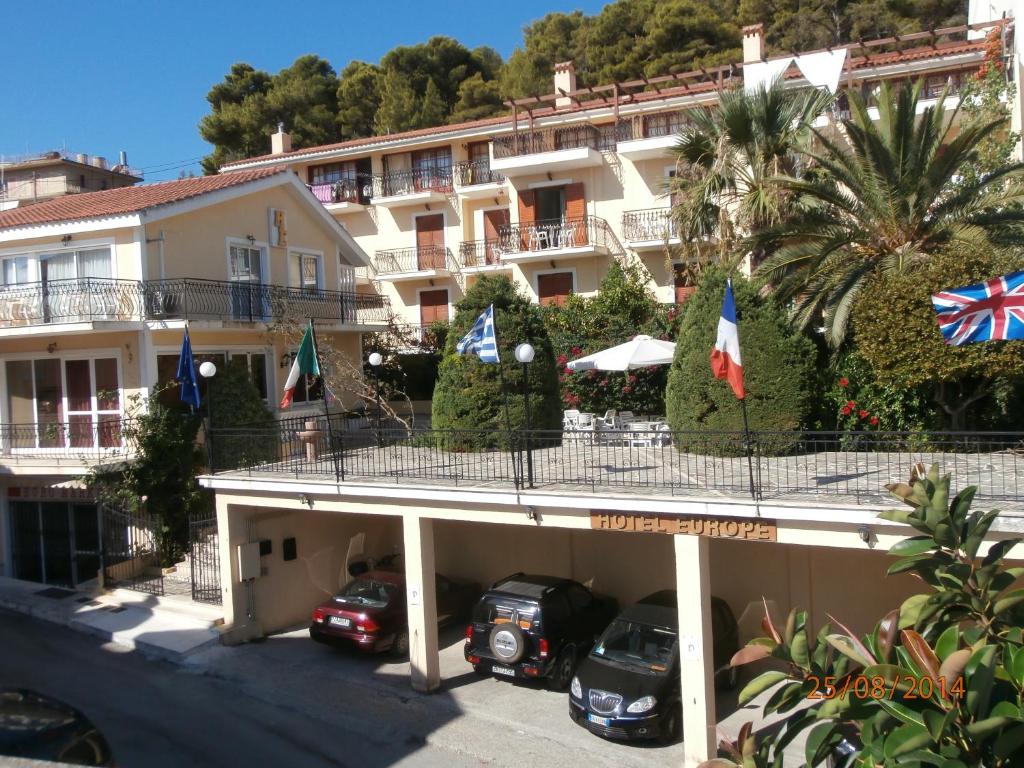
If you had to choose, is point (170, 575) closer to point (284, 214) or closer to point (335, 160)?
point (284, 214)

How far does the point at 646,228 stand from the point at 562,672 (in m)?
17.9

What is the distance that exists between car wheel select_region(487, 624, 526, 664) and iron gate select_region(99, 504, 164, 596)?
9577 mm

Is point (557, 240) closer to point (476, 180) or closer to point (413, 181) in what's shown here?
point (476, 180)

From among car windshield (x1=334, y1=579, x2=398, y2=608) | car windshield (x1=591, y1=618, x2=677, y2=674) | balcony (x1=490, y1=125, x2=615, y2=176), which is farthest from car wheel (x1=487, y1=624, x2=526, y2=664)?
balcony (x1=490, y1=125, x2=615, y2=176)

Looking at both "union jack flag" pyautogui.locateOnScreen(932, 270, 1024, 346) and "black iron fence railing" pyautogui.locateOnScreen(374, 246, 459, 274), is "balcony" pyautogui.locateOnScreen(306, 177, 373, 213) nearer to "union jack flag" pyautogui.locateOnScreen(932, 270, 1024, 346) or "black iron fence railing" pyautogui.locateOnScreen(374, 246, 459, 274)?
"black iron fence railing" pyautogui.locateOnScreen(374, 246, 459, 274)

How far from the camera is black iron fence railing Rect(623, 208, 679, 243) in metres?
27.5

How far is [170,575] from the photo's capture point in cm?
1891

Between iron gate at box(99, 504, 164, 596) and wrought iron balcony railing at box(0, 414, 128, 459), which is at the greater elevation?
wrought iron balcony railing at box(0, 414, 128, 459)

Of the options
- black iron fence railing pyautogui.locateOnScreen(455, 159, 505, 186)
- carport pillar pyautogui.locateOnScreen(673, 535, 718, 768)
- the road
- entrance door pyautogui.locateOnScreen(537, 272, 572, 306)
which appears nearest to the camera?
carport pillar pyautogui.locateOnScreen(673, 535, 718, 768)

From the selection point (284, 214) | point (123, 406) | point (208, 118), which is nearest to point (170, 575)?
point (123, 406)

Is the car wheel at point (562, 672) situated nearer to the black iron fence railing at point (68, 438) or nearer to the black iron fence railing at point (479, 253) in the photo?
the black iron fence railing at point (68, 438)

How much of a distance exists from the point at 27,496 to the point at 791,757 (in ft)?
60.3

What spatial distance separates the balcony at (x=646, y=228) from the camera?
27328mm
